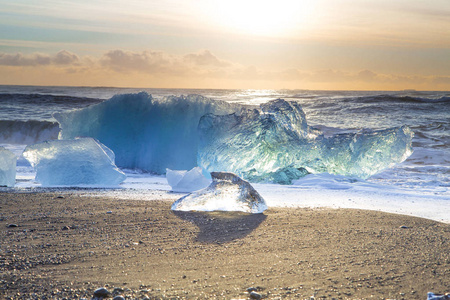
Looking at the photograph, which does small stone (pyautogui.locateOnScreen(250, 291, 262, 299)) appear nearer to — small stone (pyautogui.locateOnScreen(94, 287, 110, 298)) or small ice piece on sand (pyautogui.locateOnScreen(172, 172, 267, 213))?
small stone (pyautogui.locateOnScreen(94, 287, 110, 298))

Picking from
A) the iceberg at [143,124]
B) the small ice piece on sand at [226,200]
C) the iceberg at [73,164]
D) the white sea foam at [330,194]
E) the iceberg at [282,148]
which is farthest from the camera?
the iceberg at [143,124]

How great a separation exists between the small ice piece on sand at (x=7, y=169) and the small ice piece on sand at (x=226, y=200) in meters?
2.40

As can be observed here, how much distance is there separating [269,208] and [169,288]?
1.85 metres

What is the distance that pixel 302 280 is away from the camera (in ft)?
7.03

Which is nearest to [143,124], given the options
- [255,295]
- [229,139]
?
[229,139]

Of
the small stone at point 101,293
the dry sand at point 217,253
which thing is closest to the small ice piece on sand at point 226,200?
the dry sand at point 217,253

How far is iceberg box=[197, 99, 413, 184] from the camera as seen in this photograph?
571 cm

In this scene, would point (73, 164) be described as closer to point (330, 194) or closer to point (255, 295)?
point (330, 194)

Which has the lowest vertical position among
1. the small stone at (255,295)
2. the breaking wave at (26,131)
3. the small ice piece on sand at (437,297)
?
the breaking wave at (26,131)

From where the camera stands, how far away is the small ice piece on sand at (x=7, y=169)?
4836 millimetres

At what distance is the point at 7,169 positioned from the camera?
4.87 m

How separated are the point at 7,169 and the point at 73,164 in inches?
28.3

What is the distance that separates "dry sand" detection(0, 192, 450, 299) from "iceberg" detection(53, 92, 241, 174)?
9.69 ft

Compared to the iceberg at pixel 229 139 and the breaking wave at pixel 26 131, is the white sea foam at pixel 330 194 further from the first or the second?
the breaking wave at pixel 26 131
